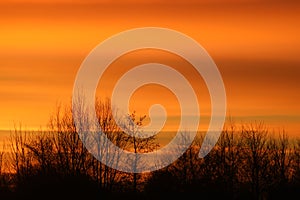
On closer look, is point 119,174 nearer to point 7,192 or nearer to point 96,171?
point 96,171

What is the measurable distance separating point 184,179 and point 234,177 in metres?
4.35

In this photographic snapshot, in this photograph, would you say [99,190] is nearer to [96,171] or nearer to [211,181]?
[96,171]

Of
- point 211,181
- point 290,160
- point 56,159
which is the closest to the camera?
point 56,159

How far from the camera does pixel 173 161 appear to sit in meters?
→ 107

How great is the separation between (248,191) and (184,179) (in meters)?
5.66

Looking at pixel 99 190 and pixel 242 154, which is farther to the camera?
pixel 242 154

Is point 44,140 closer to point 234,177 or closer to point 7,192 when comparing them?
point 7,192

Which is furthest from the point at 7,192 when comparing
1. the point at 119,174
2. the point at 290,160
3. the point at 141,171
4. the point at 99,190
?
the point at 290,160

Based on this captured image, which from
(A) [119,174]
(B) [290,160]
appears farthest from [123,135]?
(B) [290,160]

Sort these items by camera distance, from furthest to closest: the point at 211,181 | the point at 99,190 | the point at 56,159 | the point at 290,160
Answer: the point at 290,160 → the point at 211,181 → the point at 56,159 → the point at 99,190

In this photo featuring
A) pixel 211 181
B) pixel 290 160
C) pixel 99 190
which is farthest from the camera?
pixel 290 160

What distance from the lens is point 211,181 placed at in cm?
9769

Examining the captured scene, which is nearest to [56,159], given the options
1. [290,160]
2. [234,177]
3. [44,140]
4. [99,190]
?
[44,140]

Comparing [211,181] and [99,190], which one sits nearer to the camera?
[99,190]
